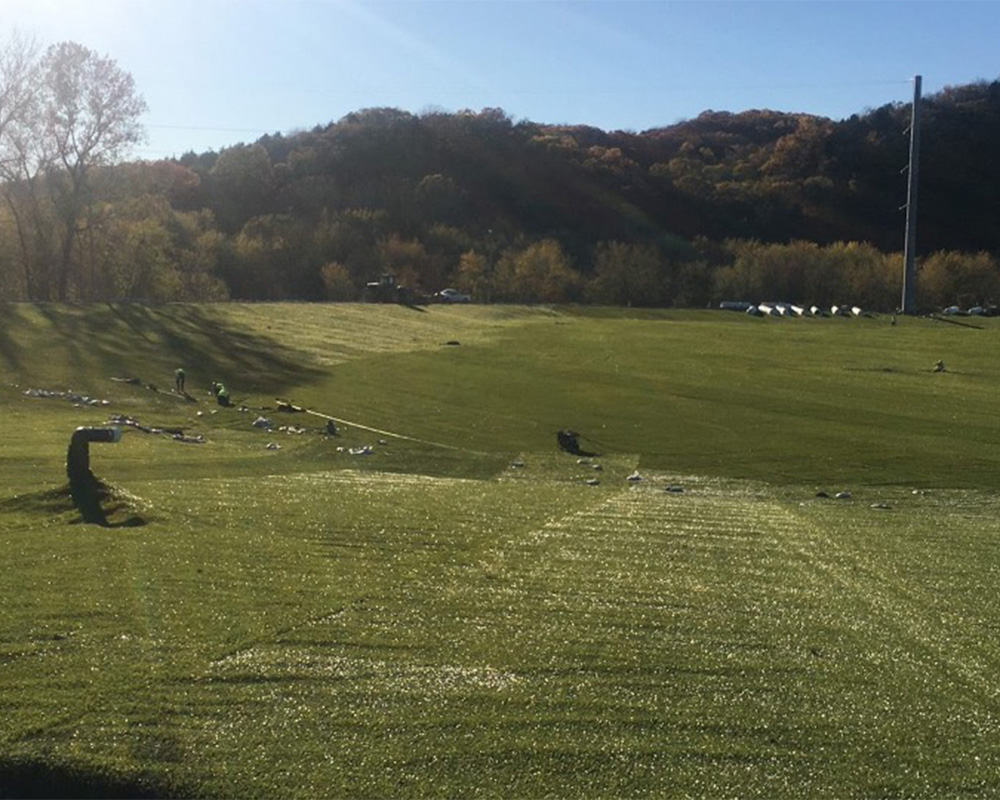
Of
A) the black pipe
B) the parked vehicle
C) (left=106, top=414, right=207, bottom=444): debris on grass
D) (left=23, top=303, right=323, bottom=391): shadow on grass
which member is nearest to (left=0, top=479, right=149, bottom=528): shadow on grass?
the black pipe

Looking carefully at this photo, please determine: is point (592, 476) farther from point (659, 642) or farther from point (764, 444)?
point (659, 642)

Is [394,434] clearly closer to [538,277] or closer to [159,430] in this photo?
[159,430]

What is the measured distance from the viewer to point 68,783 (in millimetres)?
6742

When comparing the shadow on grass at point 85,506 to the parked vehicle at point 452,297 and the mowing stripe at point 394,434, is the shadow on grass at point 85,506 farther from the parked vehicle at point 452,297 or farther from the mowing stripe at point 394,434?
the parked vehicle at point 452,297

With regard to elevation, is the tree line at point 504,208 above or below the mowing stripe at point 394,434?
above

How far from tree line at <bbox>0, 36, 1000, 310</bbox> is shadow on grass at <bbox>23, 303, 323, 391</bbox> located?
58.3 ft

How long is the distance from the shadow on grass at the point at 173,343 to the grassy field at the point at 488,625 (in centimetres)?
1769

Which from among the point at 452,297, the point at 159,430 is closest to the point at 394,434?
the point at 159,430

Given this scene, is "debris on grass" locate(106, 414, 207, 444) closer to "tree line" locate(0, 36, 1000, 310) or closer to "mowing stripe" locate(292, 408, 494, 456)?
"mowing stripe" locate(292, 408, 494, 456)

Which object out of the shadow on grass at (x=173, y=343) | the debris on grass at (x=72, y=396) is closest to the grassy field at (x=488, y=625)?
the debris on grass at (x=72, y=396)

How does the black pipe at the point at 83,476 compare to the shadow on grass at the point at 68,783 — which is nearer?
the shadow on grass at the point at 68,783

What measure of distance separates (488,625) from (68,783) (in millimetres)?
3891

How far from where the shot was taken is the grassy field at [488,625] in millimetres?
6980

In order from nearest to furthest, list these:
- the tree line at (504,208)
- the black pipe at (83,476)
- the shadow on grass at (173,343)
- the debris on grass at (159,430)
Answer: the black pipe at (83,476) < the debris on grass at (159,430) < the shadow on grass at (173,343) < the tree line at (504,208)
